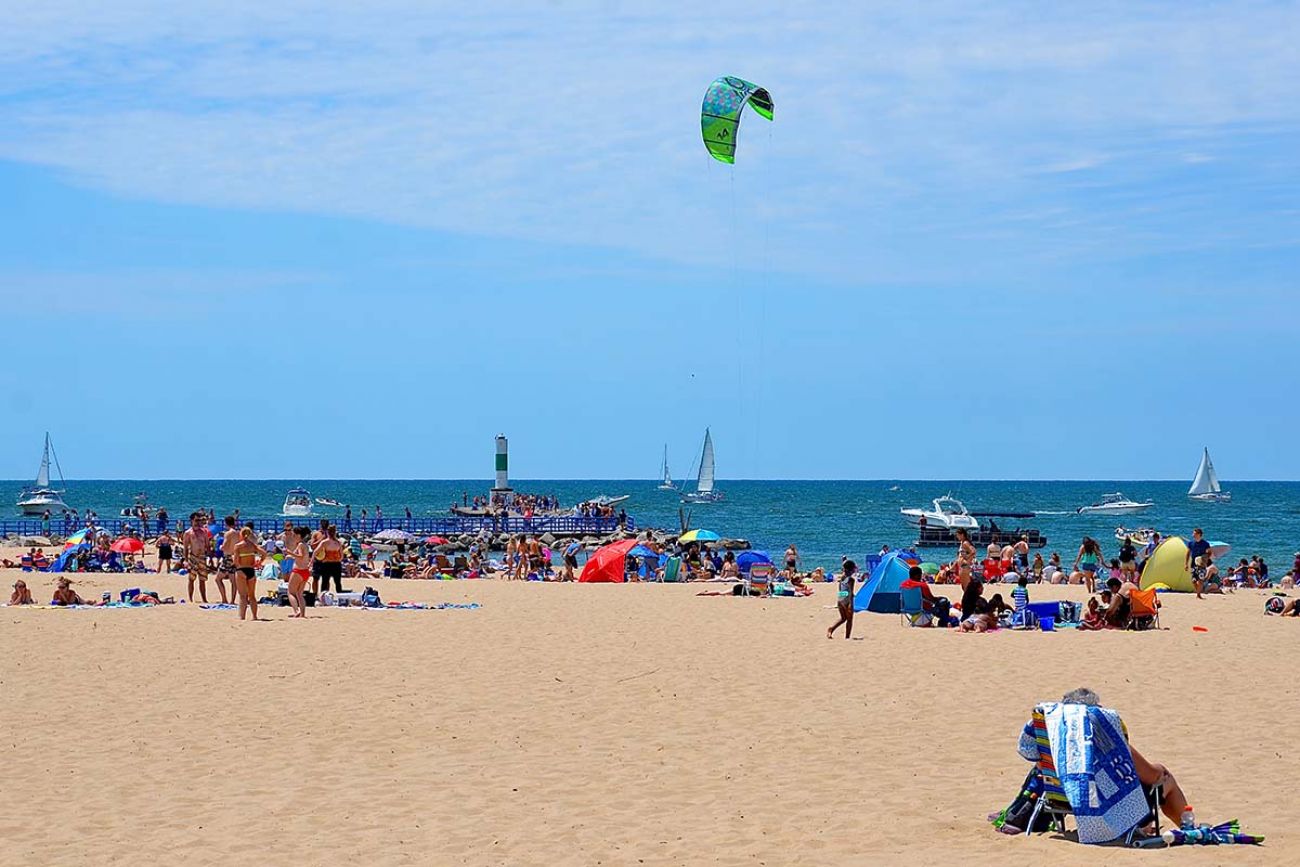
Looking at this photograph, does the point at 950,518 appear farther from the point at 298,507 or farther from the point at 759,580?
the point at 759,580

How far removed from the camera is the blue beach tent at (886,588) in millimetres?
18750

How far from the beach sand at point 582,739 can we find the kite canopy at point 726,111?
9.71 meters

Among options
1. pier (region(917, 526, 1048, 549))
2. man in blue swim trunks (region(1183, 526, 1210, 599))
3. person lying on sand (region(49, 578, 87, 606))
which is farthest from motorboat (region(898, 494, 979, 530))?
person lying on sand (region(49, 578, 87, 606))

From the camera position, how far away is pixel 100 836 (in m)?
6.71

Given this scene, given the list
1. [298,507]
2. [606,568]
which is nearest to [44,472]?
[298,507]

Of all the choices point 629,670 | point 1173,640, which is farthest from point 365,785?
point 1173,640

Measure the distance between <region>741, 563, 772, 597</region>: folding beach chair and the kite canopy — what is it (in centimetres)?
709

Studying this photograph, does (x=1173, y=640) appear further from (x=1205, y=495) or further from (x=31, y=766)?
(x=1205, y=495)

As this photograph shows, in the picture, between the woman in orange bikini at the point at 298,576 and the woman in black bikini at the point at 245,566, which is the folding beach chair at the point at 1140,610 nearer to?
the woman in orange bikini at the point at 298,576

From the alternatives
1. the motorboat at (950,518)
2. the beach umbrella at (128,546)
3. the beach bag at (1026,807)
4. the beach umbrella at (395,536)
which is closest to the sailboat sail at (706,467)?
the motorboat at (950,518)

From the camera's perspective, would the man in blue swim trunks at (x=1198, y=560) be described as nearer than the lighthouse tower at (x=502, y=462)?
Yes

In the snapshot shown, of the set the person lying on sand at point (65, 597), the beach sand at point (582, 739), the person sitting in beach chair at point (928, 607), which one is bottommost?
the beach sand at point (582, 739)

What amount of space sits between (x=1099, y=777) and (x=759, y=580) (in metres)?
18.2

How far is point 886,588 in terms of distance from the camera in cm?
1880
